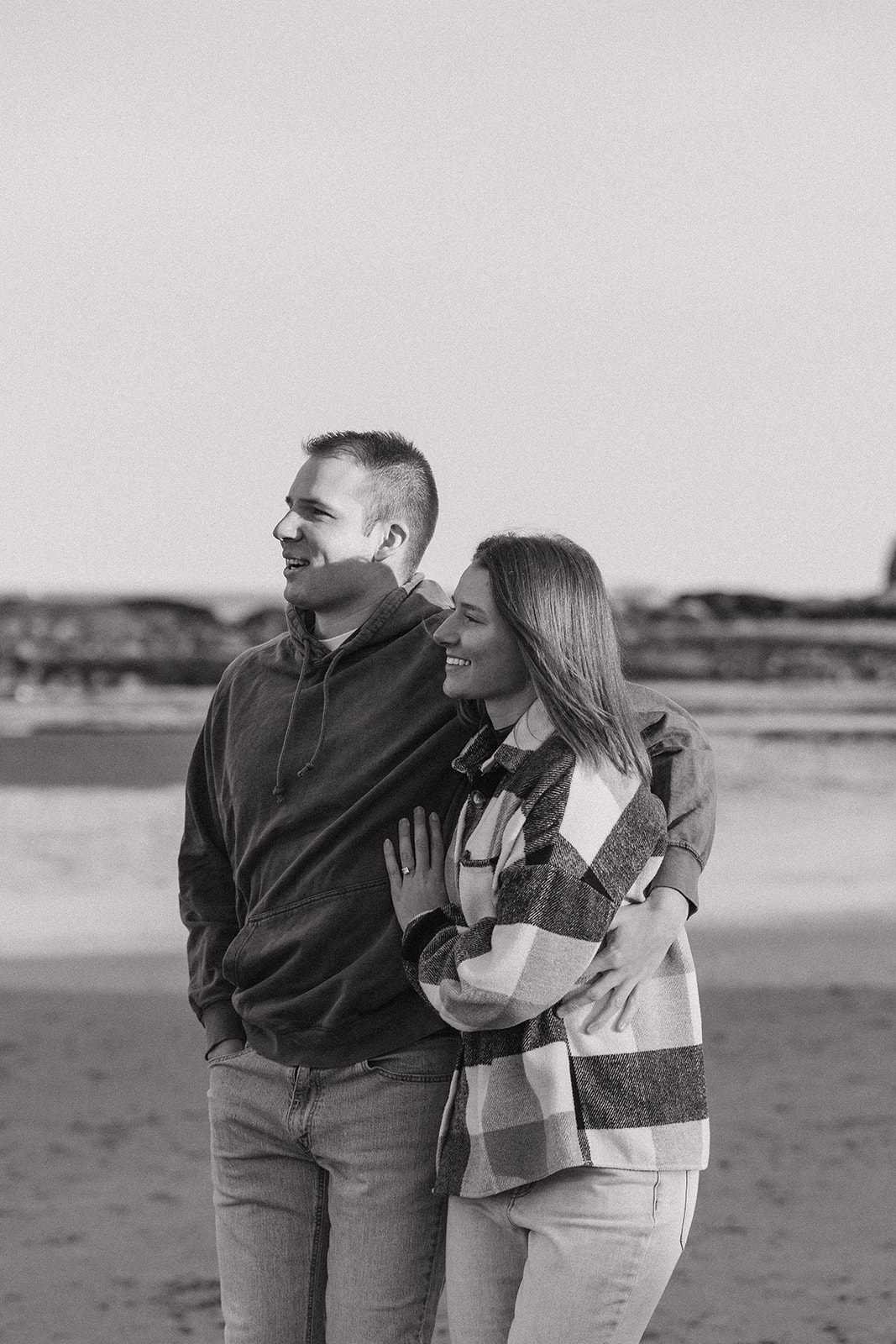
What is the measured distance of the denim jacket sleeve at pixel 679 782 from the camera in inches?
83.4

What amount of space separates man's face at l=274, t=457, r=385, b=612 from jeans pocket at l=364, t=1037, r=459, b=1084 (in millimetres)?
649

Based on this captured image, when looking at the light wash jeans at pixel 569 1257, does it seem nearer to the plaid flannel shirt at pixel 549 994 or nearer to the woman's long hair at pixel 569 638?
the plaid flannel shirt at pixel 549 994

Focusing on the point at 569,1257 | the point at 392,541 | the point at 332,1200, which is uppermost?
the point at 392,541

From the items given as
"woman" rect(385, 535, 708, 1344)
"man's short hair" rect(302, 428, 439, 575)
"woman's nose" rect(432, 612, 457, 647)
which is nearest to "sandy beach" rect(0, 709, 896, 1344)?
"woman" rect(385, 535, 708, 1344)

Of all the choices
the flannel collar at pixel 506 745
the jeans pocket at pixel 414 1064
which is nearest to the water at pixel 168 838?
the jeans pocket at pixel 414 1064

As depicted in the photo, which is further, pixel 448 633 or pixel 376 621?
pixel 376 621

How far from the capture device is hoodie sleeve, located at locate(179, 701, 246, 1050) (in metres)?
2.41

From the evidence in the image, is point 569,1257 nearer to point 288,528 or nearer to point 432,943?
point 432,943

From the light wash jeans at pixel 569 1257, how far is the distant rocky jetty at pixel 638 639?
21.1 meters

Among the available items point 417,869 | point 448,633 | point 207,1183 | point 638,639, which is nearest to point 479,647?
point 448,633

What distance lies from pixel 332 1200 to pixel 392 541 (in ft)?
3.09

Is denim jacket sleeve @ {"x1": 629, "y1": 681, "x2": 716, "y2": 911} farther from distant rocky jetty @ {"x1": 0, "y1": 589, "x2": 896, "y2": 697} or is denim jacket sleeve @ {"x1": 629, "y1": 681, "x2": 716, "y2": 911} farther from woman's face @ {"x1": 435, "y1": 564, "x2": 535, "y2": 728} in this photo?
distant rocky jetty @ {"x1": 0, "y1": 589, "x2": 896, "y2": 697}

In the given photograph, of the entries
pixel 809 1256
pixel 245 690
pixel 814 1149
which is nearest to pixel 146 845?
pixel 814 1149

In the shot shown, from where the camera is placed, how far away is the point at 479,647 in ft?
6.69
